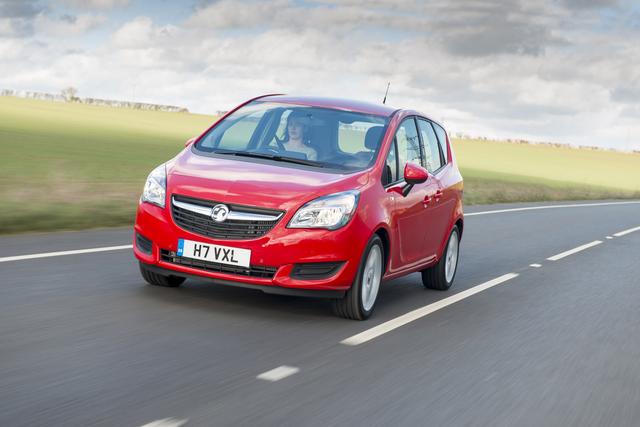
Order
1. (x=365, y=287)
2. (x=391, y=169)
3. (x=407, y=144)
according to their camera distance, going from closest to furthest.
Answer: (x=365, y=287) → (x=391, y=169) → (x=407, y=144)

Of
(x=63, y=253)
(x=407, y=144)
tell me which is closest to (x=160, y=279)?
(x=63, y=253)

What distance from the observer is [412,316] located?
8547 mm

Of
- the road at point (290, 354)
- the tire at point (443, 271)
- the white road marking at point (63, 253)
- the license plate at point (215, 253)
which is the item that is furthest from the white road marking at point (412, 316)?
the white road marking at point (63, 253)

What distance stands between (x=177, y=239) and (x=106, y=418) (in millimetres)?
2995

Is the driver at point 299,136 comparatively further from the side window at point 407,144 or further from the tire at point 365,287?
the tire at point 365,287

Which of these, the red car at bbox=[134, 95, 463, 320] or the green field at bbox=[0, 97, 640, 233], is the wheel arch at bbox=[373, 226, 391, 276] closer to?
the red car at bbox=[134, 95, 463, 320]

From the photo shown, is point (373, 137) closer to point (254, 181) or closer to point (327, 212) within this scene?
point (327, 212)

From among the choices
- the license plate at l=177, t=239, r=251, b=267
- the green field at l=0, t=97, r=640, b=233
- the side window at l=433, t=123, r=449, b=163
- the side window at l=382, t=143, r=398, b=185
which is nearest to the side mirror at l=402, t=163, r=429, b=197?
the side window at l=382, t=143, r=398, b=185

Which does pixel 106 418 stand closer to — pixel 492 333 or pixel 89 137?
pixel 492 333

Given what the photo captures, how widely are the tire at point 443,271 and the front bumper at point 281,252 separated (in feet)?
8.16

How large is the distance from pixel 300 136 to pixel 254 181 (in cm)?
113

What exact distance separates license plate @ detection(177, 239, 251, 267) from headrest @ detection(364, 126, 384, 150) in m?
1.66

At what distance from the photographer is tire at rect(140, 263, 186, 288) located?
8.40 m

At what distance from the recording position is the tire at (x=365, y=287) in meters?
7.84
